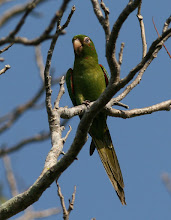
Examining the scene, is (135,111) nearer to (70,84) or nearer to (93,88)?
(93,88)

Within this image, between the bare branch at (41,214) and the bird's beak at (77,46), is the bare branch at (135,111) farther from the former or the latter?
the bird's beak at (77,46)

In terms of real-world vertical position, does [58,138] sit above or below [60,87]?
below

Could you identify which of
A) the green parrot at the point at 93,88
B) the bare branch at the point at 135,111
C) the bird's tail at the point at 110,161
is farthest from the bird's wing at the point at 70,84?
the bare branch at the point at 135,111

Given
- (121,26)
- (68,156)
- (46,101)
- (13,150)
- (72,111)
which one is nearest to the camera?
(13,150)

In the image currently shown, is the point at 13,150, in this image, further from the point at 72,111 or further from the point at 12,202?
the point at 72,111

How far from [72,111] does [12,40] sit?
217cm

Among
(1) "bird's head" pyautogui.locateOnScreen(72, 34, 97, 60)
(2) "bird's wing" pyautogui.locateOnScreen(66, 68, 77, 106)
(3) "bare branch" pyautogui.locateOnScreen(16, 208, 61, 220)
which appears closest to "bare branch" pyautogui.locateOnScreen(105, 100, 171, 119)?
(3) "bare branch" pyautogui.locateOnScreen(16, 208, 61, 220)

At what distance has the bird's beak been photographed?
575 cm

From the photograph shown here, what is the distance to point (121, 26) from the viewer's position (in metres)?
2.36

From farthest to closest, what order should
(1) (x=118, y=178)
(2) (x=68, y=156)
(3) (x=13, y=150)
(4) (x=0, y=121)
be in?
(1) (x=118, y=178)
(2) (x=68, y=156)
(4) (x=0, y=121)
(3) (x=13, y=150)

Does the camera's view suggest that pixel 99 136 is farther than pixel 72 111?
Yes

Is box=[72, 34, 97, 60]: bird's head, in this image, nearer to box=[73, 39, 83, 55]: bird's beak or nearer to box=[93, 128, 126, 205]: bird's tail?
box=[73, 39, 83, 55]: bird's beak

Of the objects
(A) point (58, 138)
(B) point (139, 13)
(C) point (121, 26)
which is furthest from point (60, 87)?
(C) point (121, 26)

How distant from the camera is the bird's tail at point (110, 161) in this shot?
14.8 feet
